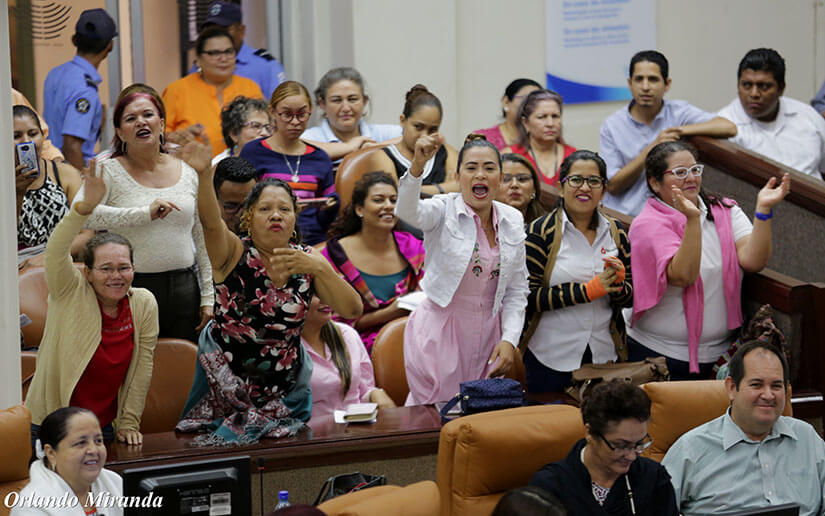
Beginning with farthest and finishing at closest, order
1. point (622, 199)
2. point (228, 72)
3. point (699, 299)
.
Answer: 1. point (228, 72)
2. point (622, 199)
3. point (699, 299)

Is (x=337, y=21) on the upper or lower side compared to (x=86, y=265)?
upper

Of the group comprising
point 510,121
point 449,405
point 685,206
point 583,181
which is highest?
point 510,121

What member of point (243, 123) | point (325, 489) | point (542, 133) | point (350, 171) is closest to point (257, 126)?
point (243, 123)

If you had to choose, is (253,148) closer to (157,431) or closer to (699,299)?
(157,431)

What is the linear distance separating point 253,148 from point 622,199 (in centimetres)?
196

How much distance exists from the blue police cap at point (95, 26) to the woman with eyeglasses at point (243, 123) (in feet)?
2.75

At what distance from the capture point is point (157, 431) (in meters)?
4.18

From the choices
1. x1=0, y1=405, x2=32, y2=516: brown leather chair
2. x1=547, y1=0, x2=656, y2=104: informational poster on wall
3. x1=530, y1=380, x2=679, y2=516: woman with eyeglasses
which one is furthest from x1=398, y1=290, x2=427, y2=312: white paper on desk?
x1=547, y1=0, x2=656, y2=104: informational poster on wall

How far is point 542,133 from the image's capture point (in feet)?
18.3

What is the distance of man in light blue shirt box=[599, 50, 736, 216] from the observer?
18.5 feet

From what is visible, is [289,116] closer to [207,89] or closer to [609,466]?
[207,89]

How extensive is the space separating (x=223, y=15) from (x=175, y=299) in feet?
8.12

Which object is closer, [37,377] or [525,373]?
[37,377]

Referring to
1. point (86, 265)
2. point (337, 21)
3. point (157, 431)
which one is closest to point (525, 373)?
point (157, 431)
